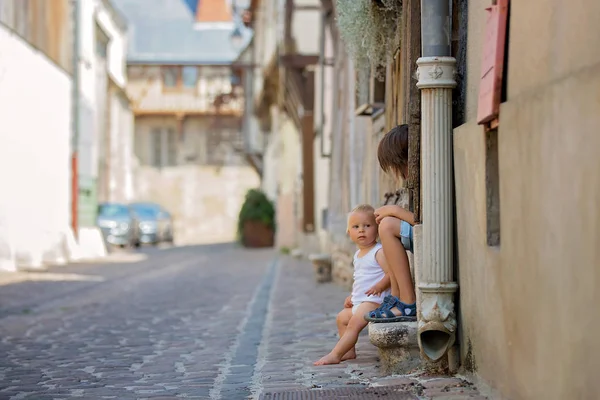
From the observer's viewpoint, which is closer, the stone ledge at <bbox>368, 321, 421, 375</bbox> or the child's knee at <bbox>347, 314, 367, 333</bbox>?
the stone ledge at <bbox>368, 321, 421, 375</bbox>

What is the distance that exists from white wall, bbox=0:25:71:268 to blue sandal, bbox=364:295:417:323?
1132 cm

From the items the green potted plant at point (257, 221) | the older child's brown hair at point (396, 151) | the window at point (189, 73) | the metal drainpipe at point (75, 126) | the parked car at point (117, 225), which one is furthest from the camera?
the window at point (189, 73)

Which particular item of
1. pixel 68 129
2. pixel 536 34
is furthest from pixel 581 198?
pixel 68 129

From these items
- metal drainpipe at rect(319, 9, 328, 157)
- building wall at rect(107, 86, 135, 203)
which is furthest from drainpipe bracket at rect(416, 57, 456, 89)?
building wall at rect(107, 86, 135, 203)

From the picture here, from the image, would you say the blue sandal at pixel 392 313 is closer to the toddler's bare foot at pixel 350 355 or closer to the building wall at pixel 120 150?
the toddler's bare foot at pixel 350 355

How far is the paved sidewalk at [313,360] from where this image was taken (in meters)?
4.82

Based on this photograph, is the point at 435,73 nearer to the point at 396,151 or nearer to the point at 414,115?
the point at 414,115

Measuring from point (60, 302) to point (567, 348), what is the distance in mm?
8716

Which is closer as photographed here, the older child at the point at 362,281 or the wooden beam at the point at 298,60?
the older child at the point at 362,281

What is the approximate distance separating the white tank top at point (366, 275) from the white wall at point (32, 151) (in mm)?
10848

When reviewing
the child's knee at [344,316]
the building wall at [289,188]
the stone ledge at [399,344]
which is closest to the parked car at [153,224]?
the building wall at [289,188]

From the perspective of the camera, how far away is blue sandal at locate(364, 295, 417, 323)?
5379 mm

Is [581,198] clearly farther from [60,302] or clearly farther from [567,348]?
[60,302]

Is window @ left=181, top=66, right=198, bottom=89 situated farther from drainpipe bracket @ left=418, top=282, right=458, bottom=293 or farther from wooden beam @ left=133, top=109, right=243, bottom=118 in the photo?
drainpipe bracket @ left=418, top=282, right=458, bottom=293
